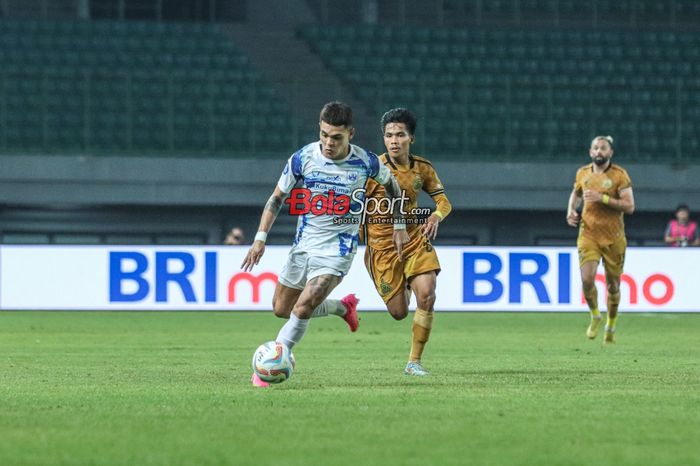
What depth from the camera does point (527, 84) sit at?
2838 cm

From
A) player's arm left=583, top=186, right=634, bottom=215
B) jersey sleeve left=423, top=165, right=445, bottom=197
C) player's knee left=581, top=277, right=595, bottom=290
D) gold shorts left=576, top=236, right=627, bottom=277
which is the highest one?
jersey sleeve left=423, top=165, right=445, bottom=197

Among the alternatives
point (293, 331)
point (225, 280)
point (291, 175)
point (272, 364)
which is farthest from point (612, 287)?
point (225, 280)

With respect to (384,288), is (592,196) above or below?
above

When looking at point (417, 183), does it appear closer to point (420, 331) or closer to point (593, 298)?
point (420, 331)

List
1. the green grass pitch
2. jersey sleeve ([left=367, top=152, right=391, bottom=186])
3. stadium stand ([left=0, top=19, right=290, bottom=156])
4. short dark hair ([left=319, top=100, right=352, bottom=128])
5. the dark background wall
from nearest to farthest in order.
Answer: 1. the green grass pitch
2. short dark hair ([left=319, top=100, right=352, bottom=128])
3. jersey sleeve ([left=367, top=152, right=391, bottom=186])
4. the dark background wall
5. stadium stand ([left=0, top=19, right=290, bottom=156])

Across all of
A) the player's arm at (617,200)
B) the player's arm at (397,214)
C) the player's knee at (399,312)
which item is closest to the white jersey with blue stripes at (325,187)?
the player's arm at (397,214)

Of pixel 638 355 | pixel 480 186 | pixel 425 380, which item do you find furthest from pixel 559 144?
pixel 425 380

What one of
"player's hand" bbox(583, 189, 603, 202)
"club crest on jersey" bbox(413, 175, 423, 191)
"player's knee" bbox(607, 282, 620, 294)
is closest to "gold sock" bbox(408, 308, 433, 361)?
"club crest on jersey" bbox(413, 175, 423, 191)

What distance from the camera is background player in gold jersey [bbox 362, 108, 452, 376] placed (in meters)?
10.6

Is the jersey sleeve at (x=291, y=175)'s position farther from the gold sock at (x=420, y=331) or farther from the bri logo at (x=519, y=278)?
the bri logo at (x=519, y=278)

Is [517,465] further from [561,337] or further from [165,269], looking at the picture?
[165,269]

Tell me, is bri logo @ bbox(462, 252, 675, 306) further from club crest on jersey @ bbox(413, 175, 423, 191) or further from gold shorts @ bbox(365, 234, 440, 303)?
club crest on jersey @ bbox(413, 175, 423, 191)

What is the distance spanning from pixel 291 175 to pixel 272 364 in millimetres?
1321

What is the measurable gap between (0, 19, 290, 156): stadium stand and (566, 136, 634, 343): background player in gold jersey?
41.4 ft
